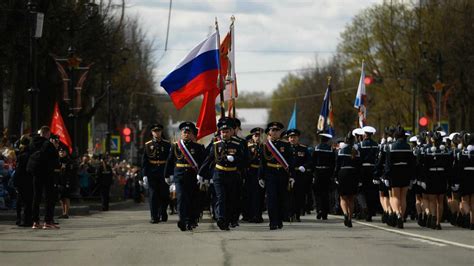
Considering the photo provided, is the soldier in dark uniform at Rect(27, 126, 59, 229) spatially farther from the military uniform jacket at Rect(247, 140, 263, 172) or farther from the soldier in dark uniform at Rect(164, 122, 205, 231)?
the military uniform jacket at Rect(247, 140, 263, 172)

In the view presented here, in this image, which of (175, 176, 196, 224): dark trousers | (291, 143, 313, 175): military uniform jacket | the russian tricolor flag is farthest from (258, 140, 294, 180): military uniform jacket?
(291, 143, 313, 175): military uniform jacket

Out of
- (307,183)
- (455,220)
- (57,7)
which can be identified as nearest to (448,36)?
(57,7)

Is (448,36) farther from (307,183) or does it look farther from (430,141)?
(430,141)

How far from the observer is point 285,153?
21.8m

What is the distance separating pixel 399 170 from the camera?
22.0 m

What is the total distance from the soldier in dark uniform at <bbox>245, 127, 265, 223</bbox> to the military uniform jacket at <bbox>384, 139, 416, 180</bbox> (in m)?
3.36

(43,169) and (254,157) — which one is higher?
(254,157)

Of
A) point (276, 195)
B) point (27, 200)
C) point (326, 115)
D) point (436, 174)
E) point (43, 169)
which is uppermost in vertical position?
point (326, 115)

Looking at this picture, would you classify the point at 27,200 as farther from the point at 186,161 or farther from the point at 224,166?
the point at 224,166

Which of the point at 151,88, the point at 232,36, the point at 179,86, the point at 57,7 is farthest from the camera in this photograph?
the point at 151,88

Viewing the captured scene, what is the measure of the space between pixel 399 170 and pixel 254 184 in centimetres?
383

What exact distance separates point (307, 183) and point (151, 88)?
65842mm

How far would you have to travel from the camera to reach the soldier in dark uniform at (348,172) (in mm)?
23391

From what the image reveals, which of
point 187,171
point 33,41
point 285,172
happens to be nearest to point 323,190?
point 285,172
